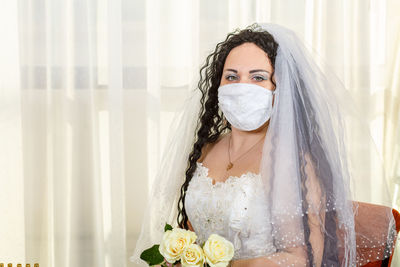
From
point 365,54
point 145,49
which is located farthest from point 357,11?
point 145,49

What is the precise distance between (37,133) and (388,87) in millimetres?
2276

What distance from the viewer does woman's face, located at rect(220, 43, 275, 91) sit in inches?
72.5

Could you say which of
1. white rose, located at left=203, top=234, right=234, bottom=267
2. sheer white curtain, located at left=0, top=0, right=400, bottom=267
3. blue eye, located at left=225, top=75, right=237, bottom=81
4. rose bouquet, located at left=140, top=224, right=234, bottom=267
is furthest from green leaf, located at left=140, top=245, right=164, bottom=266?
sheer white curtain, located at left=0, top=0, right=400, bottom=267

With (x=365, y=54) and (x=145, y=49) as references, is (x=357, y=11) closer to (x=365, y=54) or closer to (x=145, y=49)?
(x=365, y=54)

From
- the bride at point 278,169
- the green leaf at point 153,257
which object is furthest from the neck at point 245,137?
the green leaf at point 153,257

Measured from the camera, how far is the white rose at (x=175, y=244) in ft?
5.07

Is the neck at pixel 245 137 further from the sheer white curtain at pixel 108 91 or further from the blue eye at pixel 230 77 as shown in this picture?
the sheer white curtain at pixel 108 91

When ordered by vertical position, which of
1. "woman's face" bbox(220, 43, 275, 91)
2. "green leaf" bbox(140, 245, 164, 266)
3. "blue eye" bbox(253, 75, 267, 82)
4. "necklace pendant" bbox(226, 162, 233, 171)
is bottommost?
"green leaf" bbox(140, 245, 164, 266)

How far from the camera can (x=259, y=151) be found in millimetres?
1888

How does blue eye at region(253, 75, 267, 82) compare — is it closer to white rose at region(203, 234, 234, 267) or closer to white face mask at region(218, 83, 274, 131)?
white face mask at region(218, 83, 274, 131)

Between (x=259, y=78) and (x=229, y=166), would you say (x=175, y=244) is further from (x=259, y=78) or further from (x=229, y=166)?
(x=259, y=78)

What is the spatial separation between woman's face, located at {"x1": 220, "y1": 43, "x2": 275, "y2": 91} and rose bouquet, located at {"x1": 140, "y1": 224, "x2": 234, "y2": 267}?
609 millimetres

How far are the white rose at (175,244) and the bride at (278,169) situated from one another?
297 millimetres

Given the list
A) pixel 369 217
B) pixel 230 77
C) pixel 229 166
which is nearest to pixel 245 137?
pixel 229 166
